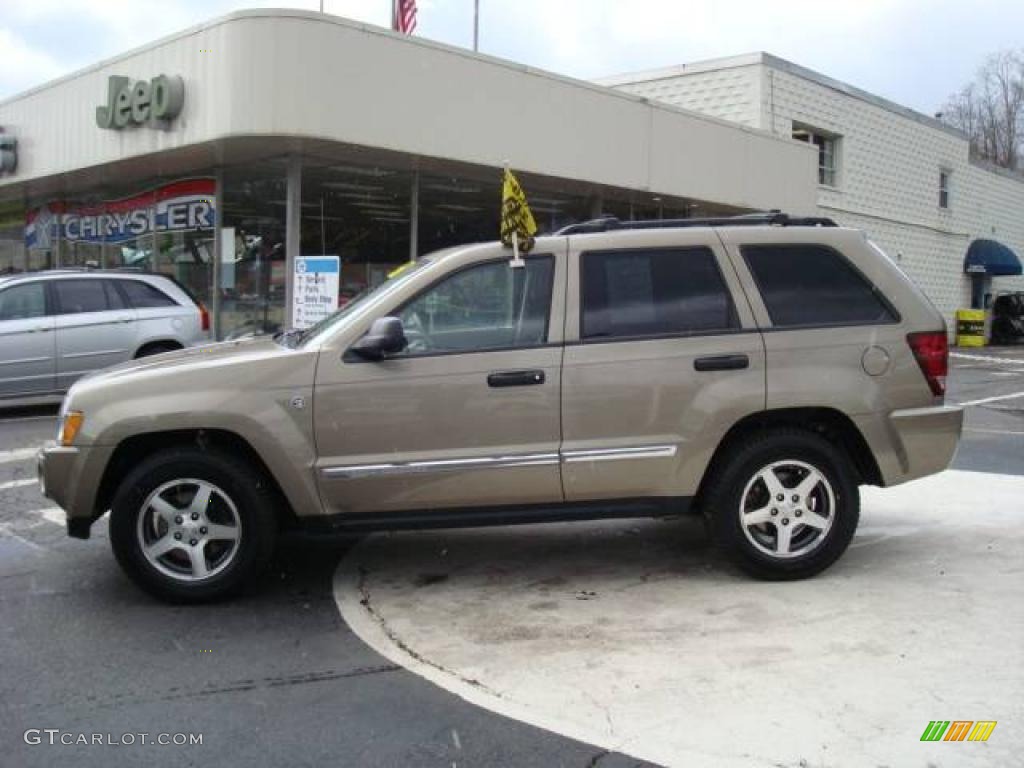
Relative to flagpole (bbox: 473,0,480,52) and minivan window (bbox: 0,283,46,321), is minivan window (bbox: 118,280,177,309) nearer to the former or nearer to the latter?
minivan window (bbox: 0,283,46,321)

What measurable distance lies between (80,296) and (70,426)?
717cm

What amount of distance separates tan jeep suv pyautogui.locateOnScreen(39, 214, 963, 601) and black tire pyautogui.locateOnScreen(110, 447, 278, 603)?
1 cm

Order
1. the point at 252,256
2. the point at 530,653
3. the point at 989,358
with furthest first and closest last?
the point at 989,358 → the point at 252,256 → the point at 530,653

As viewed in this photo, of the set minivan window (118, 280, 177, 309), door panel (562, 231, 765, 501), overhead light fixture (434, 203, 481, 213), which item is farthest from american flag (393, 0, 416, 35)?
door panel (562, 231, 765, 501)

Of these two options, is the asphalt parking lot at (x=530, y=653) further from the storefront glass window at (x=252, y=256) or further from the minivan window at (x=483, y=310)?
the storefront glass window at (x=252, y=256)

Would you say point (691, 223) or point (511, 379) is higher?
point (691, 223)

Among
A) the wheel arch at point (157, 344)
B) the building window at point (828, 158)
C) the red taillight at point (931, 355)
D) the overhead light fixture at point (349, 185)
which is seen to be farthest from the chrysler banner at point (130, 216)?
the building window at point (828, 158)

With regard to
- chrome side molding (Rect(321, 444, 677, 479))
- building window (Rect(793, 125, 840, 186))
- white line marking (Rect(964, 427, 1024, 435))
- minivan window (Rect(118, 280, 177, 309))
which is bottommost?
white line marking (Rect(964, 427, 1024, 435))

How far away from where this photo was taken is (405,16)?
1905cm

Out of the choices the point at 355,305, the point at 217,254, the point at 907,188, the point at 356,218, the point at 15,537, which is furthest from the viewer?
the point at 907,188

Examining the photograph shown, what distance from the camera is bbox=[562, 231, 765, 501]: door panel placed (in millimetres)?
4875

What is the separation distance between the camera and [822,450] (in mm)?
4988

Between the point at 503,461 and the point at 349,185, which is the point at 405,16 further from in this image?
the point at 503,461

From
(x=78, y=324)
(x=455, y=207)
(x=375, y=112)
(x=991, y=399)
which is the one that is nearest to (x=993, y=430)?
(x=991, y=399)
